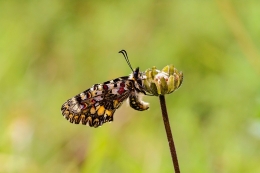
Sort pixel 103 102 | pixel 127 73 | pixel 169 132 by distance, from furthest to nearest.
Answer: pixel 127 73
pixel 103 102
pixel 169 132

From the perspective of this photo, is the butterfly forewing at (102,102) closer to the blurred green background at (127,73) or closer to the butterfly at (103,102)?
the butterfly at (103,102)

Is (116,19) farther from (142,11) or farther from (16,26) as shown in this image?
(16,26)

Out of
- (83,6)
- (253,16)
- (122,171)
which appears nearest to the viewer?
(122,171)

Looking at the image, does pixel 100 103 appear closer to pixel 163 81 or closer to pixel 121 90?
pixel 121 90

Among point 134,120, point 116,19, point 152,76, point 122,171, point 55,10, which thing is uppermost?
A: point 55,10

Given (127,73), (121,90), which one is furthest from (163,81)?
(127,73)

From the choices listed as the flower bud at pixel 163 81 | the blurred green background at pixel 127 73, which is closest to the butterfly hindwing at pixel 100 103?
the flower bud at pixel 163 81

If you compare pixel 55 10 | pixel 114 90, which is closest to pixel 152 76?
pixel 114 90
